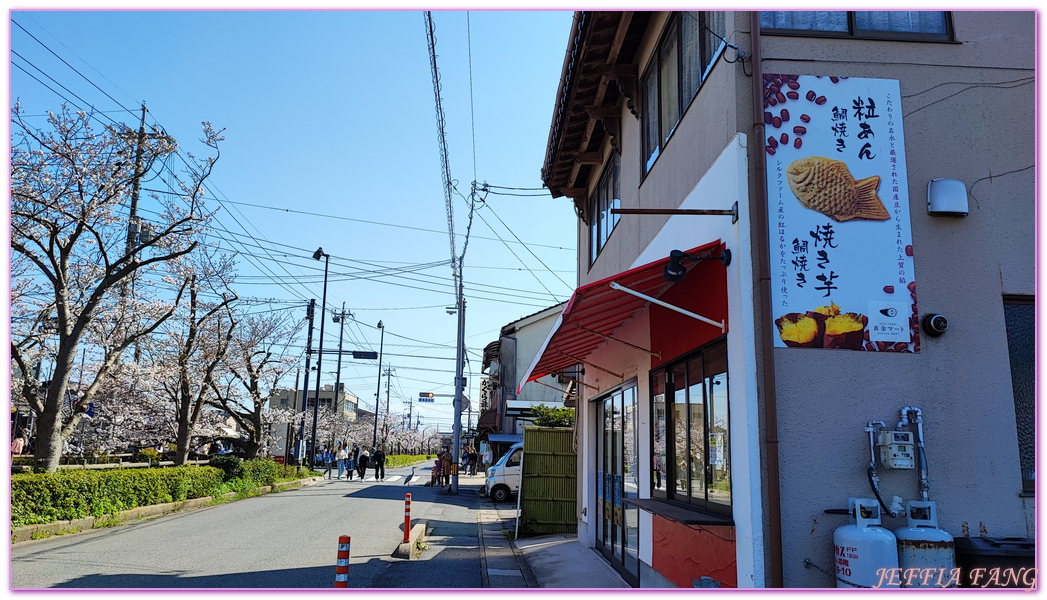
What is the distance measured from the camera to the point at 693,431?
22.5 feet

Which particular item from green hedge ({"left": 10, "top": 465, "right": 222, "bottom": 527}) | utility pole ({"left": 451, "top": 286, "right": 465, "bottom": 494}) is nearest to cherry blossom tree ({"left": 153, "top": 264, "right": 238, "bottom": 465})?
green hedge ({"left": 10, "top": 465, "right": 222, "bottom": 527})

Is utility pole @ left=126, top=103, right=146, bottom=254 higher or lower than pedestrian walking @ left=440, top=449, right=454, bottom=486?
higher

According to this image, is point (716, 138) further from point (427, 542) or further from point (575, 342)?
point (427, 542)

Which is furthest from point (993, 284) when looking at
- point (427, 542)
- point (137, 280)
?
point (137, 280)

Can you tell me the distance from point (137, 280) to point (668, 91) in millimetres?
16934

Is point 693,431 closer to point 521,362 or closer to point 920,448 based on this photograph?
point 920,448

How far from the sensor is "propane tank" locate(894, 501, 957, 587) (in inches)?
191

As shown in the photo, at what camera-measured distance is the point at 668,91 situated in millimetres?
8070

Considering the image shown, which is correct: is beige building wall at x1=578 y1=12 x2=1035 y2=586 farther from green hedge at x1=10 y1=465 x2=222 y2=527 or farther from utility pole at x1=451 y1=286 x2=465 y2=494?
utility pole at x1=451 y1=286 x2=465 y2=494

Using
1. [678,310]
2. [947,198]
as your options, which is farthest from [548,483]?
[947,198]

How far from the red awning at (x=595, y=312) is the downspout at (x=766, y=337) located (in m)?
0.51

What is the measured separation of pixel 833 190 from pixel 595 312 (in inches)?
105

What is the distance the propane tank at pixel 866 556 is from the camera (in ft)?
15.7

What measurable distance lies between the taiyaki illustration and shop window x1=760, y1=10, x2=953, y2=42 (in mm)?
1285
